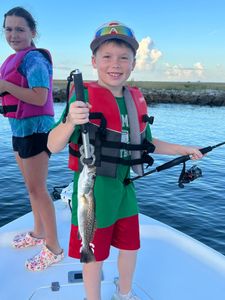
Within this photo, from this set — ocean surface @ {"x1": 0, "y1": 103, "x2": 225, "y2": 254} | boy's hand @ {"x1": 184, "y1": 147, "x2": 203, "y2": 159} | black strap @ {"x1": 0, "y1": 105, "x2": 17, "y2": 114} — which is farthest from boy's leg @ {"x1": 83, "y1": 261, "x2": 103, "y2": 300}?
ocean surface @ {"x1": 0, "y1": 103, "x2": 225, "y2": 254}

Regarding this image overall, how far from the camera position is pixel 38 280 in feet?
10.7

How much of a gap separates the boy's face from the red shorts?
1.12 meters

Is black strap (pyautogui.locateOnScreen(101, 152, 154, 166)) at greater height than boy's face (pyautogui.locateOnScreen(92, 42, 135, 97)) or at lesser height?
lesser

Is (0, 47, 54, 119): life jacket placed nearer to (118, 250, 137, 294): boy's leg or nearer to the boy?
the boy

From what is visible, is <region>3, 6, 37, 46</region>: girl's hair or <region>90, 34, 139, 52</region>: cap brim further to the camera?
<region>3, 6, 37, 46</region>: girl's hair

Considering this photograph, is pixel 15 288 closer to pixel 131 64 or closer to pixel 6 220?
pixel 131 64

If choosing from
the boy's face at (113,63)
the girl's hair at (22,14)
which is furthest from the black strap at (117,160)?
the girl's hair at (22,14)

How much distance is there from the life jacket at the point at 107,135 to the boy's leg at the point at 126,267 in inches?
29.7

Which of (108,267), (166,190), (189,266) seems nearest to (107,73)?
(108,267)

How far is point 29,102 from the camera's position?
3.01 meters

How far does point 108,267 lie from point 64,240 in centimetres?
77

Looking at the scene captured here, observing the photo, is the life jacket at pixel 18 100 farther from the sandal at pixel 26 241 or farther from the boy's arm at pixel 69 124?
the sandal at pixel 26 241

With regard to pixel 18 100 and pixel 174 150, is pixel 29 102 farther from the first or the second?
pixel 174 150

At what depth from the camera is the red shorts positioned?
8.11 feet
